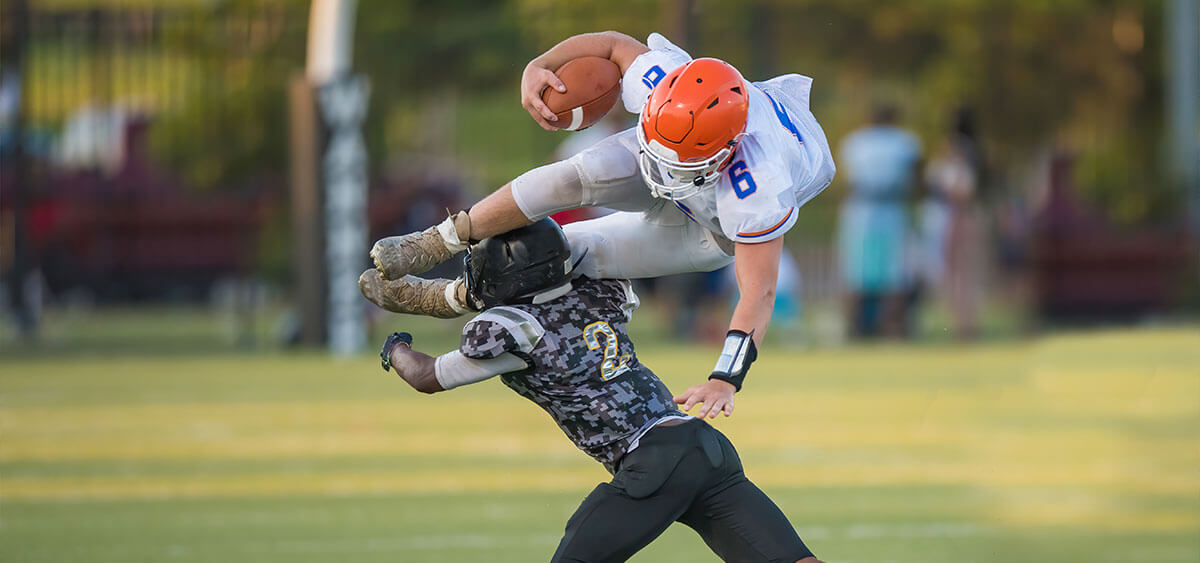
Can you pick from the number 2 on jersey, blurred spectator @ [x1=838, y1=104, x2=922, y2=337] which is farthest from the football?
blurred spectator @ [x1=838, y1=104, x2=922, y2=337]

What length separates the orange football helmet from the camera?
4.42 m

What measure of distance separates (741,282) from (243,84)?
15.1 metres

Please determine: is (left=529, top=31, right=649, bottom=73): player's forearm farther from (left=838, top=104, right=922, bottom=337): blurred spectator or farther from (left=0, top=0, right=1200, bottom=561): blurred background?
(left=838, top=104, right=922, bottom=337): blurred spectator

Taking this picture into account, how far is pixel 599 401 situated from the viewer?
4.56m

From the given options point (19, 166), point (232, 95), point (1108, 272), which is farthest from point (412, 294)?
point (232, 95)

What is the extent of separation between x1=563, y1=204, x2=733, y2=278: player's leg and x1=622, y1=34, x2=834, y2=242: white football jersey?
190mm

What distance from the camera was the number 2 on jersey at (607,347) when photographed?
15.0 ft

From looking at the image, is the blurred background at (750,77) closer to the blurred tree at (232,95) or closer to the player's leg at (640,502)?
the blurred tree at (232,95)

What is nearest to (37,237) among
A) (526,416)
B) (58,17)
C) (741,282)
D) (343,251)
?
(58,17)

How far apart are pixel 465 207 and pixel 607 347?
11027 mm

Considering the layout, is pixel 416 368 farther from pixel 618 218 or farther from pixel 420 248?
pixel 618 218

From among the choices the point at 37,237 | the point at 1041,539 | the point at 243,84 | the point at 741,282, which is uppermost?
the point at 243,84

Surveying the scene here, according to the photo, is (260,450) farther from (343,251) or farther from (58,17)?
(58,17)

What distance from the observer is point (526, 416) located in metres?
11.6
